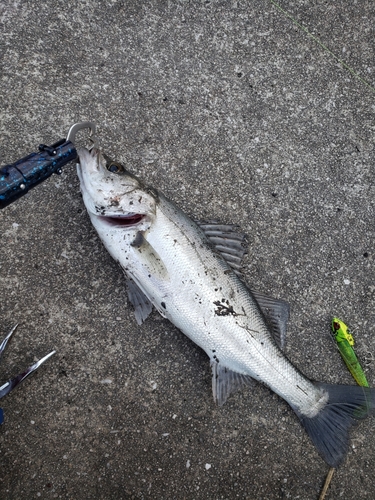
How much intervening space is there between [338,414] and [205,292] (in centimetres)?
130

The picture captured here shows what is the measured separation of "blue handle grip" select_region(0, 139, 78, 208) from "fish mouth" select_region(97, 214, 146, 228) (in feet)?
1.61

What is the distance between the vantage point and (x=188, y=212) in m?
3.18

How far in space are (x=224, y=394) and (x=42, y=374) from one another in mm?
1275

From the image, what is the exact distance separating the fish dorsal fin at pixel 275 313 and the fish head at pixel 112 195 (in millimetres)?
977

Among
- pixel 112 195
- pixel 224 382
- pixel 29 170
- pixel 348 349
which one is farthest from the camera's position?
pixel 348 349

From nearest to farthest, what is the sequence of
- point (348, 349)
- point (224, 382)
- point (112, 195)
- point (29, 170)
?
point (29, 170)
point (112, 195)
point (224, 382)
point (348, 349)

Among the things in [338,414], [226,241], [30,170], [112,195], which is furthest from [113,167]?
[338,414]

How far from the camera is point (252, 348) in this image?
2.78m

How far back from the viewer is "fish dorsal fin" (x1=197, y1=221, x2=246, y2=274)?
2.91 meters

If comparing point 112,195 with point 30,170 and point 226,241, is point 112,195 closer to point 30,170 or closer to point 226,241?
point 30,170

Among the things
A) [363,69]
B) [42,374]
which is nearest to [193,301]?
[42,374]

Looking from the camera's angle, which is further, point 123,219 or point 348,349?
point 348,349

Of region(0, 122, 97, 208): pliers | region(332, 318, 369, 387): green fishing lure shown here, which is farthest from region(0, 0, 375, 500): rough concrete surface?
region(0, 122, 97, 208): pliers

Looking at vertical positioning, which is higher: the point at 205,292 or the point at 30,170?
the point at 30,170
